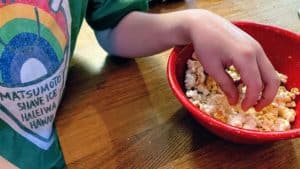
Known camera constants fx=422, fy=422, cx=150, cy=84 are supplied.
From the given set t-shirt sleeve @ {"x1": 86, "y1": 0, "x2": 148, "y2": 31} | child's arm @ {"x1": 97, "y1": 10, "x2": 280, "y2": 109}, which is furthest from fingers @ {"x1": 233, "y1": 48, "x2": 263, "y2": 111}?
t-shirt sleeve @ {"x1": 86, "y1": 0, "x2": 148, "y2": 31}

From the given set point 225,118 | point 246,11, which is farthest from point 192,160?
point 246,11

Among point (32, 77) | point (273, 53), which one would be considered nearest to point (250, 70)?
point (273, 53)

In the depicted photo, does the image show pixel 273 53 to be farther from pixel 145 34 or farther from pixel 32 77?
Answer: pixel 32 77

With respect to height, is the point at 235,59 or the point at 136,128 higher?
the point at 235,59

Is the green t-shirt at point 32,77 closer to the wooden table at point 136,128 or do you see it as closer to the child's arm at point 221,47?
the wooden table at point 136,128

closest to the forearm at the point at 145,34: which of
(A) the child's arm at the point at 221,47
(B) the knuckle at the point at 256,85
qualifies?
(A) the child's arm at the point at 221,47
